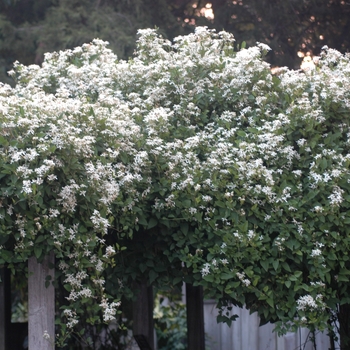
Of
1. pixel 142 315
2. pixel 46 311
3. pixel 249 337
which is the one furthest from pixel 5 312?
pixel 249 337

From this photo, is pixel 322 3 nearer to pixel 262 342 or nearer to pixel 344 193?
pixel 262 342

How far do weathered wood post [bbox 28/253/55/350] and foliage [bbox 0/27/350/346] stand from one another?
0.46 ft

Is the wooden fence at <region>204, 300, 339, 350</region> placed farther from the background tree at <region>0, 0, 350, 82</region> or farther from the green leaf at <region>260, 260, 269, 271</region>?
the background tree at <region>0, 0, 350, 82</region>

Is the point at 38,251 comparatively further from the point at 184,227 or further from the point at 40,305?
the point at 184,227

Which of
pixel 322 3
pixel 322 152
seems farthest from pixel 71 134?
pixel 322 3

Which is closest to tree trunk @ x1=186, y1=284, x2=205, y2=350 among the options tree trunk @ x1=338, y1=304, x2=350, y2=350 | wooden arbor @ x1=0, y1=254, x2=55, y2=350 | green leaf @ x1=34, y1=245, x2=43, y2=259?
tree trunk @ x1=338, y1=304, x2=350, y2=350

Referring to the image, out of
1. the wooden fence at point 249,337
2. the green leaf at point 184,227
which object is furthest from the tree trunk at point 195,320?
the wooden fence at point 249,337

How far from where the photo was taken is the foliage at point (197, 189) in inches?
131

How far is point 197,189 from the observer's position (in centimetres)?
375

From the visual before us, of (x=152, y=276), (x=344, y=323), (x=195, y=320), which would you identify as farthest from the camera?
(x=195, y=320)

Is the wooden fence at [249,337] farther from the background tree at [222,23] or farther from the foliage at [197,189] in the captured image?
the background tree at [222,23]

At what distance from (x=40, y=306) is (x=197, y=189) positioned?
114cm

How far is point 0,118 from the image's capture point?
3.34 m

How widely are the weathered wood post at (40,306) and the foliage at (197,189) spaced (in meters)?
0.14
